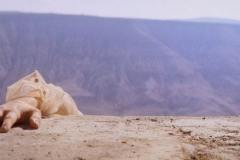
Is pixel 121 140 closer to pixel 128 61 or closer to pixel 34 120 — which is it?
pixel 34 120

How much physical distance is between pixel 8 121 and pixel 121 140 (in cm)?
145

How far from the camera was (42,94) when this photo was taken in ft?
25.0

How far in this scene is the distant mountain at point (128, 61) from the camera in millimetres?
41688

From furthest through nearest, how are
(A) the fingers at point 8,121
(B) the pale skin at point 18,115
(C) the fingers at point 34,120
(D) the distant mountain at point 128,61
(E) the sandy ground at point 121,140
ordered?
(D) the distant mountain at point 128,61 < (C) the fingers at point 34,120 < (B) the pale skin at point 18,115 < (A) the fingers at point 8,121 < (E) the sandy ground at point 121,140

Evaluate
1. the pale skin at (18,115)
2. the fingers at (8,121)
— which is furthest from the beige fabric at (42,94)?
the fingers at (8,121)

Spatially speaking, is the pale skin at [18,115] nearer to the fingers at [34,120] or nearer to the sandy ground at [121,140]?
the fingers at [34,120]

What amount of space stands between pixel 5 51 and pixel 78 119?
1576 inches

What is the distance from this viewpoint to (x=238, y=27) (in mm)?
56969

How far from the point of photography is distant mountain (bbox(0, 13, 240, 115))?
41.7m

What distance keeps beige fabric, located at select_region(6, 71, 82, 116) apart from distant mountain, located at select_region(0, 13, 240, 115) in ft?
97.7

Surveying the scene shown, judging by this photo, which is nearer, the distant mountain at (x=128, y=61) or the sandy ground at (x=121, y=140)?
the sandy ground at (x=121, y=140)

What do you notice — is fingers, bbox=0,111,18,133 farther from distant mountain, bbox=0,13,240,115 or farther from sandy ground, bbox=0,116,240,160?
distant mountain, bbox=0,13,240,115

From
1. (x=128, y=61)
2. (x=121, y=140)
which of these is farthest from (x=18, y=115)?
(x=128, y=61)

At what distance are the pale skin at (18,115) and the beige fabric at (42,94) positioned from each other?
43 centimetres
